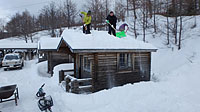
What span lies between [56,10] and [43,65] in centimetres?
2632

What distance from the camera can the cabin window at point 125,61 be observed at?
29.5 ft

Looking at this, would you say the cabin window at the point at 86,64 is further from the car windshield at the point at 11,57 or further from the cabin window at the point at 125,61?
the car windshield at the point at 11,57

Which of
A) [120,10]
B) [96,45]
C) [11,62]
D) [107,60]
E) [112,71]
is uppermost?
[120,10]

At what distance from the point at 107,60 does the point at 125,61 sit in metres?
1.52

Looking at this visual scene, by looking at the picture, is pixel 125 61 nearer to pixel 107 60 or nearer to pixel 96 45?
pixel 107 60

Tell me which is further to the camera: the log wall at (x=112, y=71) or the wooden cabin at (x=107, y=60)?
the log wall at (x=112, y=71)

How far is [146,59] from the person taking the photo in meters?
9.92

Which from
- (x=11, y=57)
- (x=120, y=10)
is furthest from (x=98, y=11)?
(x=11, y=57)

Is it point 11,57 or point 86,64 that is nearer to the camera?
point 86,64

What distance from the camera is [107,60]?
8.34 m

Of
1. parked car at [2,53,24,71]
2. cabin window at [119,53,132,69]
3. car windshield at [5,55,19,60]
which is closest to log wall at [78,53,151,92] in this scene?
cabin window at [119,53,132,69]

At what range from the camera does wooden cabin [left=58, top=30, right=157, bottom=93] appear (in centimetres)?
769

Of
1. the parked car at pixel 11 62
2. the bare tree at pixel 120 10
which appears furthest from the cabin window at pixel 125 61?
the bare tree at pixel 120 10

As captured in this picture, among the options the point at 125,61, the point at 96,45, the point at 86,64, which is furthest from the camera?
the point at 86,64
